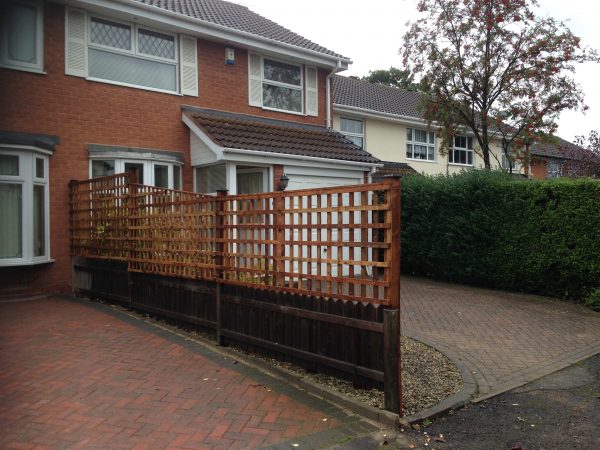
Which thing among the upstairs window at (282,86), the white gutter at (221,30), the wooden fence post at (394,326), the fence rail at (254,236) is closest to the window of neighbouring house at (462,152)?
the white gutter at (221,30)

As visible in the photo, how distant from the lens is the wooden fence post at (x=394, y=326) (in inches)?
164

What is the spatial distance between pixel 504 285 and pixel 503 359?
5566 mm

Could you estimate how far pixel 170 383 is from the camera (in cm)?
486

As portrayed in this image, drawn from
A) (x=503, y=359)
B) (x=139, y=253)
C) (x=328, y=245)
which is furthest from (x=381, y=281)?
(x=139, y=253)

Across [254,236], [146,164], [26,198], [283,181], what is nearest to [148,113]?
[146,164]

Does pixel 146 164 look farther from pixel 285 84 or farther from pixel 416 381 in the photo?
pixel 416 381

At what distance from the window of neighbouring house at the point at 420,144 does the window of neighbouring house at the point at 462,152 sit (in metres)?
1.29

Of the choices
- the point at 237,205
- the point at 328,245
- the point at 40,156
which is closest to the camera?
the point at 328,245

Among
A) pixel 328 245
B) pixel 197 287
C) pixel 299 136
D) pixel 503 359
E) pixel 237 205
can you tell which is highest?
pixel 299 136

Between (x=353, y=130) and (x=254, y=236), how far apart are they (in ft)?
52.3

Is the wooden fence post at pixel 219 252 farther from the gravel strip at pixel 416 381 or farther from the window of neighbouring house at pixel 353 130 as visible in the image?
the window of neighbouring house at pixel 353 130

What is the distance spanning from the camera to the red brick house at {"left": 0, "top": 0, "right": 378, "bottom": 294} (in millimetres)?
9289

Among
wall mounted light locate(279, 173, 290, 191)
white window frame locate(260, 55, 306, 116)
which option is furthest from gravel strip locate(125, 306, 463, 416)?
white window frame locate(260, 55, 306, 116)

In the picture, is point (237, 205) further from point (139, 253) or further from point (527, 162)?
point (527, 162)
